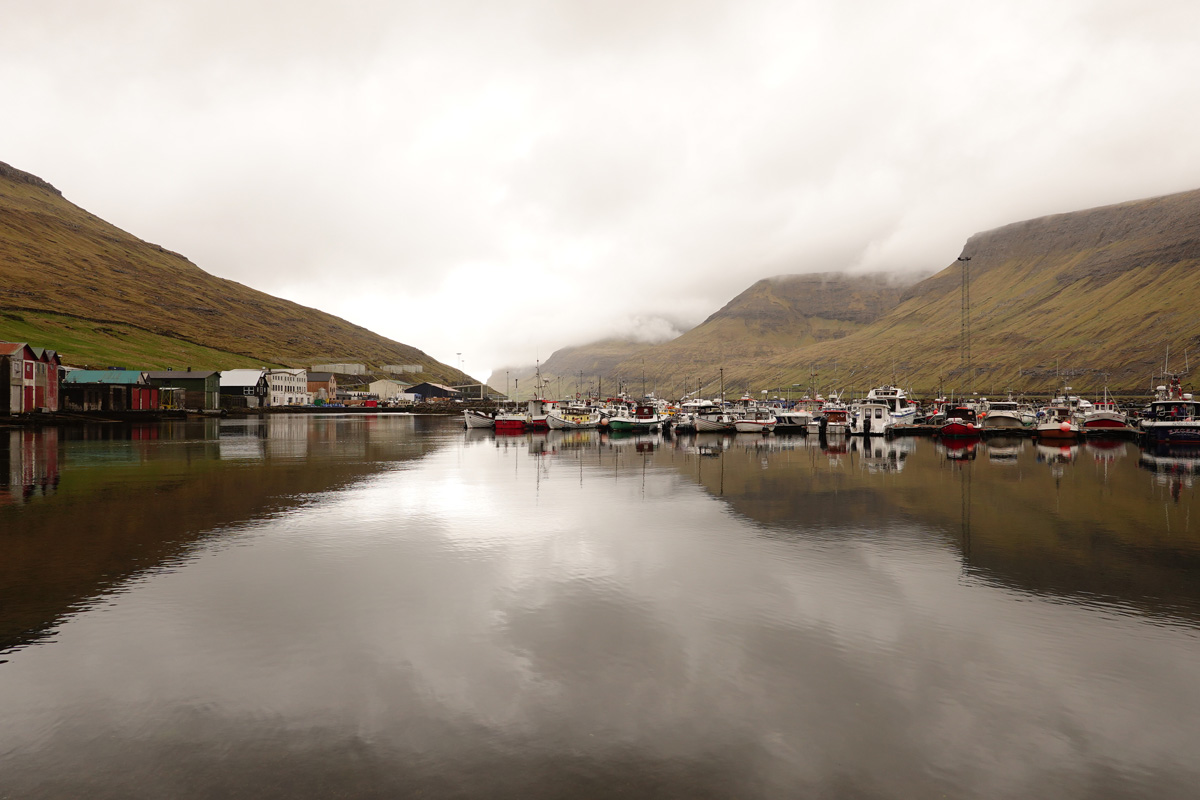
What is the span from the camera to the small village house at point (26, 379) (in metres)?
79.9

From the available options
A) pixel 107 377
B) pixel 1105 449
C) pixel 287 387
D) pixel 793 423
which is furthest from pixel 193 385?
pixel 1105 449

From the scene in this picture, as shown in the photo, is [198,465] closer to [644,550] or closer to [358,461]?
[358,461]

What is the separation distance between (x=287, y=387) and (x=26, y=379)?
10070 cm

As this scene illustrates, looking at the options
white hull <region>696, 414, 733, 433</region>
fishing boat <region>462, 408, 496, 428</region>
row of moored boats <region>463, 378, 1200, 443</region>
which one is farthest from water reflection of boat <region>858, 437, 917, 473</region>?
fishing boat <region>462, 408, 496, 428</region>

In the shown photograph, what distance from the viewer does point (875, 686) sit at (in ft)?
36.1

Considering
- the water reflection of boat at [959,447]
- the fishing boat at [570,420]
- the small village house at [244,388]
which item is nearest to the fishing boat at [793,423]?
the water reflection of boat at [959,447]

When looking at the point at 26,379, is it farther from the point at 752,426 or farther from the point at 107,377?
the point at 752,426

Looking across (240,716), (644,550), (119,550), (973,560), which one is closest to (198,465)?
(119,550)

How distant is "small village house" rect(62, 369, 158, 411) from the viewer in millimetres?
101500

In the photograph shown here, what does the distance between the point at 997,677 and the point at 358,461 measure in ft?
151

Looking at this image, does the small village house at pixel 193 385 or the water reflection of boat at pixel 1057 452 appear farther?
the small village house at pixel 193 385

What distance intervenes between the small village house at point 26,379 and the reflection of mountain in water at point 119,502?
28.7 meters

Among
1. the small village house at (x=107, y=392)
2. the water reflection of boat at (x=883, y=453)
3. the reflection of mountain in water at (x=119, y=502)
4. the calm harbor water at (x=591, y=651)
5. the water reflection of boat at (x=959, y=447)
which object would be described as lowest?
the water reflection of boat at (x=959, y=447)

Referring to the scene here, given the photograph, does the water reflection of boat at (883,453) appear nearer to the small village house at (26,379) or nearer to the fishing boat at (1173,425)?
the fishing boat at (1173,425)
